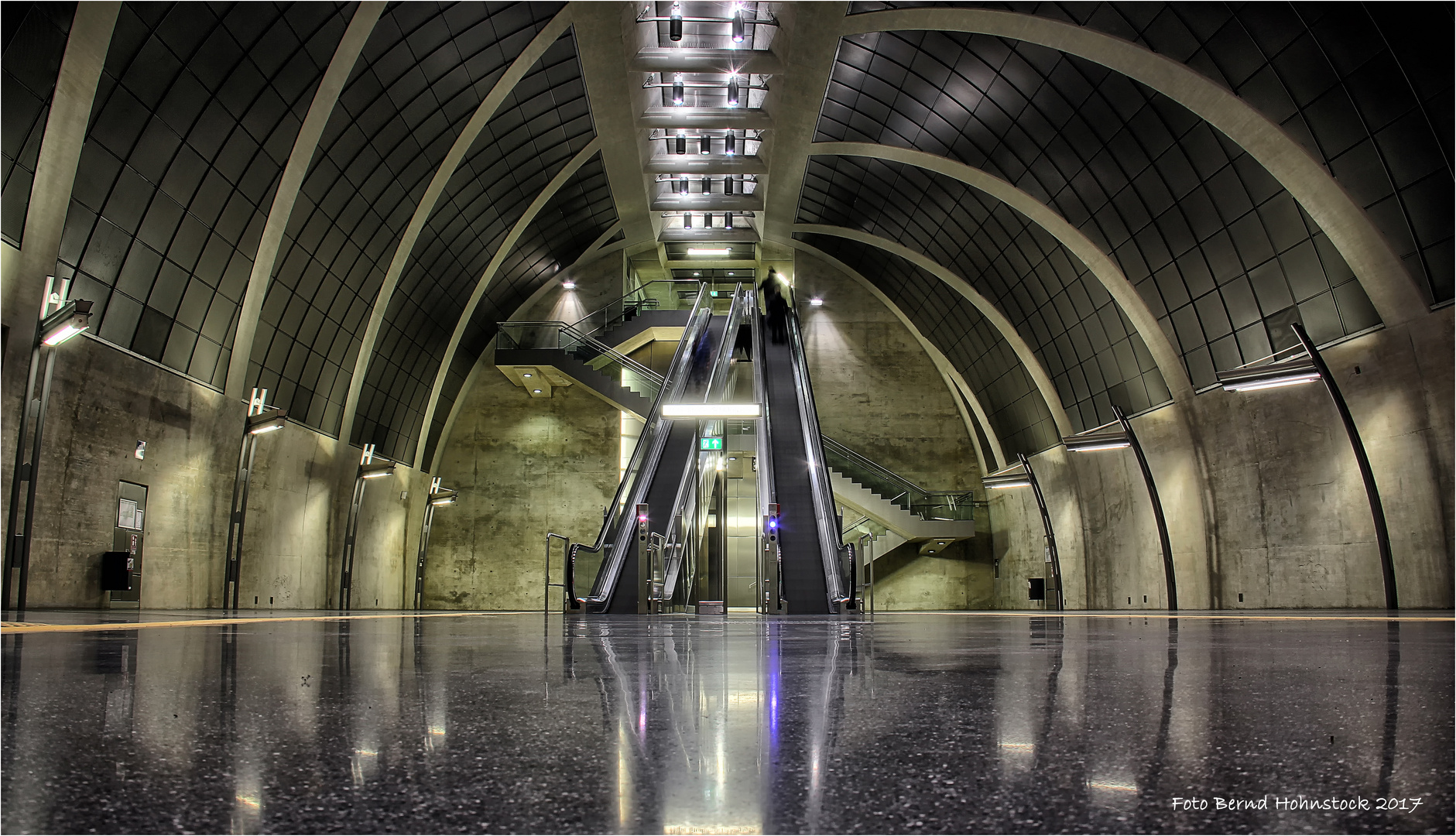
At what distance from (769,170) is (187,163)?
62.6 feet

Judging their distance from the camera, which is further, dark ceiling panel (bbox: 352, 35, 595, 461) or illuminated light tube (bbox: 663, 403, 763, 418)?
dark ceiling panel (bbox: 352, 35, 595, 461)

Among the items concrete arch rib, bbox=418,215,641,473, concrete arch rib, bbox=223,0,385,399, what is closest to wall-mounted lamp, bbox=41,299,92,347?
concrete arch rib, bbox=223,0,385,399

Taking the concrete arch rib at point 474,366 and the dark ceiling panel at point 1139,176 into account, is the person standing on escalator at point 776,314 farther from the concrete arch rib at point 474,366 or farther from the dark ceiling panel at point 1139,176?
the dark ceiling panel at point 1139,176

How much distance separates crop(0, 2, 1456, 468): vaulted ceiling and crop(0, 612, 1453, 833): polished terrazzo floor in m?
15.8

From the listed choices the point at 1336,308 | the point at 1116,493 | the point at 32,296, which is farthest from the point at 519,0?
the point at 1116,493

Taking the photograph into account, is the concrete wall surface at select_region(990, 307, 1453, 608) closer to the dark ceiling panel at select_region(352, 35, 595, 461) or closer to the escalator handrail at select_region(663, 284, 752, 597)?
the escalator handrail at select_region(663, 284, 752, 597)

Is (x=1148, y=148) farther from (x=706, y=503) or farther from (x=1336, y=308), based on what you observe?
(x=706, y=503)

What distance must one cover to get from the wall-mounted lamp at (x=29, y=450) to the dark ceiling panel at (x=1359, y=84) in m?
19.9

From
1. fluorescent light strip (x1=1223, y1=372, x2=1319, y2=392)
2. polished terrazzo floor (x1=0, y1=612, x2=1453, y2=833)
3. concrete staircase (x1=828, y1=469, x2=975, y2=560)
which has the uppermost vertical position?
fluorescent light strip (x1=1223, y1=372, x2=1319, y2=392)

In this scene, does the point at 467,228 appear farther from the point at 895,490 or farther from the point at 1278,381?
the point at 1278,381

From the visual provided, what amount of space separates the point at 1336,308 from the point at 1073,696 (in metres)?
20.0

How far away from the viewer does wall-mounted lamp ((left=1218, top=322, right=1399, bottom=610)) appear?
17281mm

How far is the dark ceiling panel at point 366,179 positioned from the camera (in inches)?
837

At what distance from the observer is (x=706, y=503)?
2255 centimetres
